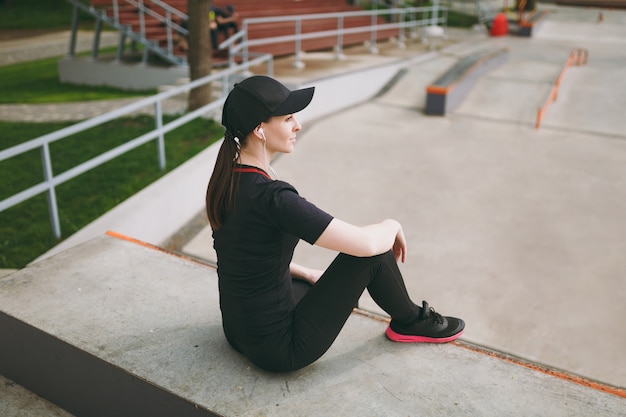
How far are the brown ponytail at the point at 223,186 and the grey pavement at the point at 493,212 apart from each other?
2.44 feet

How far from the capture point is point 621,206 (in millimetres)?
6914

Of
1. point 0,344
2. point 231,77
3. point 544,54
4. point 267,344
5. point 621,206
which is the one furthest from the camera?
point 544,54

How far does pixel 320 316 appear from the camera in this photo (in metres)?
2.45

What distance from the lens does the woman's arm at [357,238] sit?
2191mm

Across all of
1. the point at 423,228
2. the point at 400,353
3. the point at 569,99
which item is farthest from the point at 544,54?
the point at 400,353

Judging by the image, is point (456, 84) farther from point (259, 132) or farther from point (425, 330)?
point (259, 132)

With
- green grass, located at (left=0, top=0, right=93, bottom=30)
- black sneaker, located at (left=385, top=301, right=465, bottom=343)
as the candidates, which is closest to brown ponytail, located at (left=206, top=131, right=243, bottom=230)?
black sneaker, located at (left=385, top=301, right=465, bottom=343)

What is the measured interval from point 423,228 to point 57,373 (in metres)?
4.26

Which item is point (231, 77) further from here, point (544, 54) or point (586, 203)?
point (544, 54)

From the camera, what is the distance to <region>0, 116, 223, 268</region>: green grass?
198 inches

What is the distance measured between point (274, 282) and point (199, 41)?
709 cm

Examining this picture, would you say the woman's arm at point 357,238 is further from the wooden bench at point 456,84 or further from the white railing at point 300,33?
the wooden bench at point 456,84

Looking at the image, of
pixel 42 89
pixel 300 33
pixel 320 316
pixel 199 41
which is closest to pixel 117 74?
pixel 42 89

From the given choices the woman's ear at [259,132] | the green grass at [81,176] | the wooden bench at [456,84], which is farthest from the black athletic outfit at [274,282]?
the wooden bench at [456,84]
